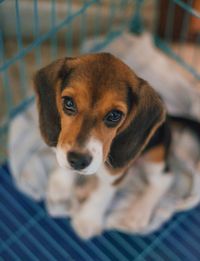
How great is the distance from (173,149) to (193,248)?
65 centimetres

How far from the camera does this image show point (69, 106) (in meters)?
1.63

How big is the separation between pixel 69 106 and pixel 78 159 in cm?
23

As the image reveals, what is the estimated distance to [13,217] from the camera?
2.35m

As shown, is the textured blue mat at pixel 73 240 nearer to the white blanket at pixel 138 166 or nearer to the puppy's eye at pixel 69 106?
the white blanket at pixel 138 166

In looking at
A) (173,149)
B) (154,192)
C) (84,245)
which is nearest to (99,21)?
(173,149)

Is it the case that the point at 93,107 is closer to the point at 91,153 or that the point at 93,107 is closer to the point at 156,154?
the point at 91,153

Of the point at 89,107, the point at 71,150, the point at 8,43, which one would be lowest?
the point at 8,43

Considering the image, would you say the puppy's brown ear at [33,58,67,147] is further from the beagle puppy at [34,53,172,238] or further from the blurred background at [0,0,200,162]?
the blurred background at [0,0,200,162]

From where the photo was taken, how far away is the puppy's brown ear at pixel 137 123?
Answer: 171cm

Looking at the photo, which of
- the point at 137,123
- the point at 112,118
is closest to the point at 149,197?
the point at 137,123

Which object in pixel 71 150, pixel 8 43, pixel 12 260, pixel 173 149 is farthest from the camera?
pixel 8 43

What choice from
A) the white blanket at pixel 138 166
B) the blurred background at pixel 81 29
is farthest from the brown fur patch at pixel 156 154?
the blurred background at pixel 81 29

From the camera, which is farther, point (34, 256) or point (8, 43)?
point (8, 43)

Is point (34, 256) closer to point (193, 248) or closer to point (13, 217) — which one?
point (13, 217)
